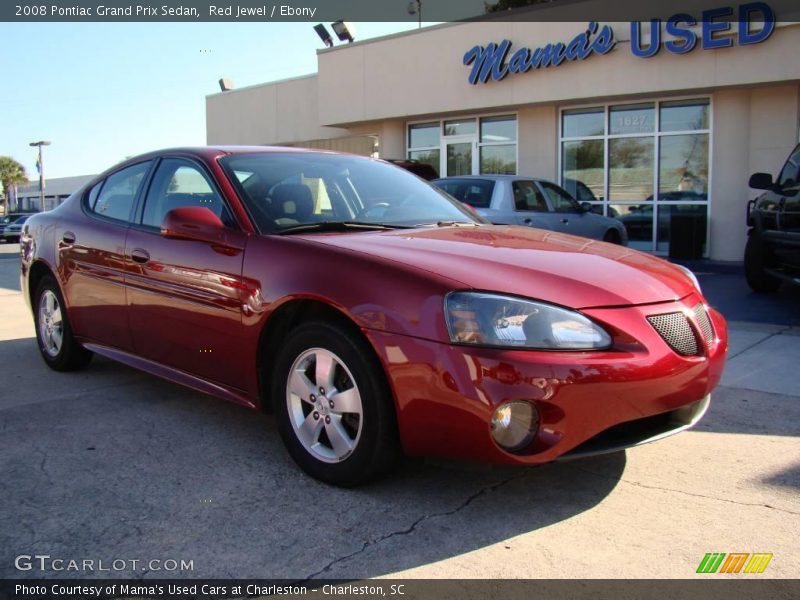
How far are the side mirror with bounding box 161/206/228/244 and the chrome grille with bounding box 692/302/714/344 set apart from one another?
2195mm

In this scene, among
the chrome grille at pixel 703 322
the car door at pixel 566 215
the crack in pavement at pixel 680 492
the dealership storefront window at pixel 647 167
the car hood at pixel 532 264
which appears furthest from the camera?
the dealership storefront window at pixel 647 167

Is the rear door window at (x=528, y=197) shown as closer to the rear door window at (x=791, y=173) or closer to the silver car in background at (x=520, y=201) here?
the silver car in background at (x=520, y=201)

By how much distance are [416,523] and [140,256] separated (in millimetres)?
2233

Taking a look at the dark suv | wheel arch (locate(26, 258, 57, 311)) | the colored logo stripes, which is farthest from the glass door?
the colored logo stripes

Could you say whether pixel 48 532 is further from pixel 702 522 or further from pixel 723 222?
pixel 723 222

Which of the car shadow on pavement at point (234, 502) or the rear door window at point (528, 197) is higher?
the rear door window at point (528, 197)

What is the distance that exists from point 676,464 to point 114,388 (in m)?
3.47

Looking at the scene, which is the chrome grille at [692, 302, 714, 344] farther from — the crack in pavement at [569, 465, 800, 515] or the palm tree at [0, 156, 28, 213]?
the palm tree at [0, 156, 28, 213]

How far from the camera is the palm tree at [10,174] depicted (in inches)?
3022

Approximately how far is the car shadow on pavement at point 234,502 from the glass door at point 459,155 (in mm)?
13382

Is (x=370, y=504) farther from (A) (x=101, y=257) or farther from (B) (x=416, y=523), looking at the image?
(A) (x=101, y=257)

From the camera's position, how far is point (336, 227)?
3623mm

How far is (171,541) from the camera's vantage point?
2.69 metres

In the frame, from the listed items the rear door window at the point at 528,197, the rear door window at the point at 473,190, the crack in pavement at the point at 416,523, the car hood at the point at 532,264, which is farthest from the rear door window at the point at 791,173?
the crack in pavement at the point at 416,523
